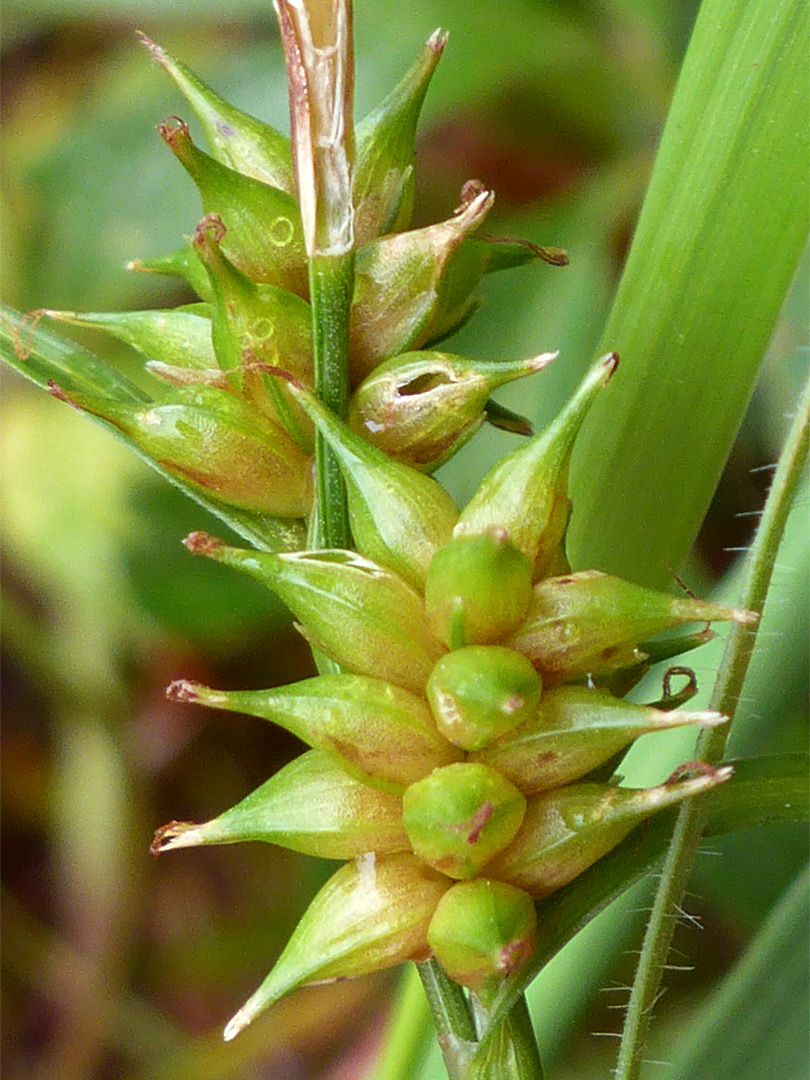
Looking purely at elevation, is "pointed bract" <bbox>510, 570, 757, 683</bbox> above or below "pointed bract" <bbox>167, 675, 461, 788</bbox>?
above

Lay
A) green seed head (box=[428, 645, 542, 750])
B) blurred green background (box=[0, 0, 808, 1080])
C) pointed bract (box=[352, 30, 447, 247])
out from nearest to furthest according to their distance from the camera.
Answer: green seed head (box=[428, 645, 542, 750]), pointed bract (box=[352, 30, 447, 247]), blurred green background (box=[0, 0, 808, 1080])

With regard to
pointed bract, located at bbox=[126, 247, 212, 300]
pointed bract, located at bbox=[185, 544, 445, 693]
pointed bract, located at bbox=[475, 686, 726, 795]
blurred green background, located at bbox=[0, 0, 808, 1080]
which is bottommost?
blurred green background, located at bbox=[0, 0, 808, 1080]

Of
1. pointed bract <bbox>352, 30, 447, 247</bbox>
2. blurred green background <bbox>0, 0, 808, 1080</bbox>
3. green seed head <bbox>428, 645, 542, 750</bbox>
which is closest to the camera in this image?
green seed head <bbox>428, 645, 542, 750</bbox>

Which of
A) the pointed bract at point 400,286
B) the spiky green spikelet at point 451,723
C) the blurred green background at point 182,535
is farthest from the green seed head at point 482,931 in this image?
the blurred green background at point 182,535

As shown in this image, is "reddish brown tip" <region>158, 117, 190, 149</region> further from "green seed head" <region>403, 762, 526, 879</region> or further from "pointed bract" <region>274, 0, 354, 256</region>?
"green seed head" <region>403, 762, 526, 879</region>

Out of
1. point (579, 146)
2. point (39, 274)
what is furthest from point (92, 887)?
point (579, 146)

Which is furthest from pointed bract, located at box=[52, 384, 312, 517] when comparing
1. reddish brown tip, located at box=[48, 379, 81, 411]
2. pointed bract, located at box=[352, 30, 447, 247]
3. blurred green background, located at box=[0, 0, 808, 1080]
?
blurred green background, located at box=[0, 0, 808, 1080]

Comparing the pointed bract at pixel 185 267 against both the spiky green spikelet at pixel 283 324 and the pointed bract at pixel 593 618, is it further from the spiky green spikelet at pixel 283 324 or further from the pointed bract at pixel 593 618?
the pointed bract at pixel 593 618

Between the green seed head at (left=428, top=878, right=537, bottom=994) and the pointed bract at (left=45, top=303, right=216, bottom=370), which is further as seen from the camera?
the pointed bract at (left=45, top=303, right=216, bottom=370)

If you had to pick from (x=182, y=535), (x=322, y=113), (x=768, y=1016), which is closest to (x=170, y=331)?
(x=322, y=113)
